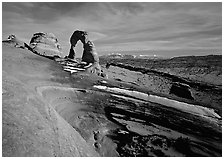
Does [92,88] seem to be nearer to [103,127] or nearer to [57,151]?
[103,127]

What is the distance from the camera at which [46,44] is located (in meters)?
24.3

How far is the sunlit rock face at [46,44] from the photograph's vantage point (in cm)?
2320

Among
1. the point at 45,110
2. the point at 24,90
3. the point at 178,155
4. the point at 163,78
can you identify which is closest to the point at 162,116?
the point at 178,155

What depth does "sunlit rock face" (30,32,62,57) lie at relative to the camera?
914 inches

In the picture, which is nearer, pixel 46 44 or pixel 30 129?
pixel 30 129

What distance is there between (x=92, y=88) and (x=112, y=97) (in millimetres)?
1139

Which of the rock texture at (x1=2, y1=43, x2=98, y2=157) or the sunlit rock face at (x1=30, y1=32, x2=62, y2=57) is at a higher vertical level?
the sunlit rock face at (x1=30, y1=32, x2=62, y2=57)

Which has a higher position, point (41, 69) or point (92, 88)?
point (41, 69)

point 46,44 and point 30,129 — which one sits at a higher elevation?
point 46,44

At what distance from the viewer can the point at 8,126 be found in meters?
4.43

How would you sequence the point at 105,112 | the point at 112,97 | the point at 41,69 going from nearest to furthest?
the point at 105,112
the point at 112,97
the point at 41,69

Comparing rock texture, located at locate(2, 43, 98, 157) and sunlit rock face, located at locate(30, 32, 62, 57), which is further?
sunlit rock face, located at locate(30, 32, 62, 57)

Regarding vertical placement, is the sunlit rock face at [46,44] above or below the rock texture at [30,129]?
above

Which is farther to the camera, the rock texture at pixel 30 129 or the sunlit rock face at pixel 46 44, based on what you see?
the sunlit rock face at pixel 46 44
